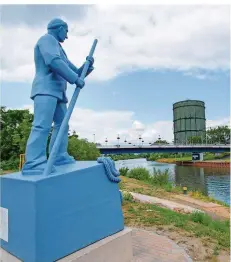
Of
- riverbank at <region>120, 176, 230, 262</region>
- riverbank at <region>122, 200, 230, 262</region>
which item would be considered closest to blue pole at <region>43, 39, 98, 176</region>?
riverbank at <region>122, 200, 230, 262</region>

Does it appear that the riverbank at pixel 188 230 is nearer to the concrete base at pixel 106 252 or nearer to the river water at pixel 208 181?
the concrete base at pixel 106 252

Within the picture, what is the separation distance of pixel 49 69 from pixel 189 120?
70.7 metres

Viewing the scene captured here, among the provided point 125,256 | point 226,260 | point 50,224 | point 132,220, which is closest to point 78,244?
point 50,224

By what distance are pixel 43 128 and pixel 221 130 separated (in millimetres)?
63694

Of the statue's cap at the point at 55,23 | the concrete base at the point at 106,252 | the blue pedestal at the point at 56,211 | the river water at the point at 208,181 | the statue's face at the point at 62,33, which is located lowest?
the river water at the point at 208,181

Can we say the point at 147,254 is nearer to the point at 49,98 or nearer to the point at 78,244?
the point at 78,244

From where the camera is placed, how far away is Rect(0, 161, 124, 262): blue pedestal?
3252 mm

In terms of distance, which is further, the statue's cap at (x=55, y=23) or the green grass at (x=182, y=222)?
the green grass at (x=182, y=222)

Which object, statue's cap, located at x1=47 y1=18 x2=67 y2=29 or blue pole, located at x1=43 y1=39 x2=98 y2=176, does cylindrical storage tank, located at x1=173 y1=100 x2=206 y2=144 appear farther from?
statue's cap, located at x1=47 y1=18 x2=67 y2=29

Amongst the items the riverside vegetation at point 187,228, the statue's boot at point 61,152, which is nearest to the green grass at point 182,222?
the riverside vegetation at point 187,228

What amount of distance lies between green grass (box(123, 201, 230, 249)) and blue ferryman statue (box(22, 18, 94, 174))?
3.48 meters

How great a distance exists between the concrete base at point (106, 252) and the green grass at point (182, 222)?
2107 mm

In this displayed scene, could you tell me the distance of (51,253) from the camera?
3328 mm

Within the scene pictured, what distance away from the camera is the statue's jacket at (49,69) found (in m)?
3.77
